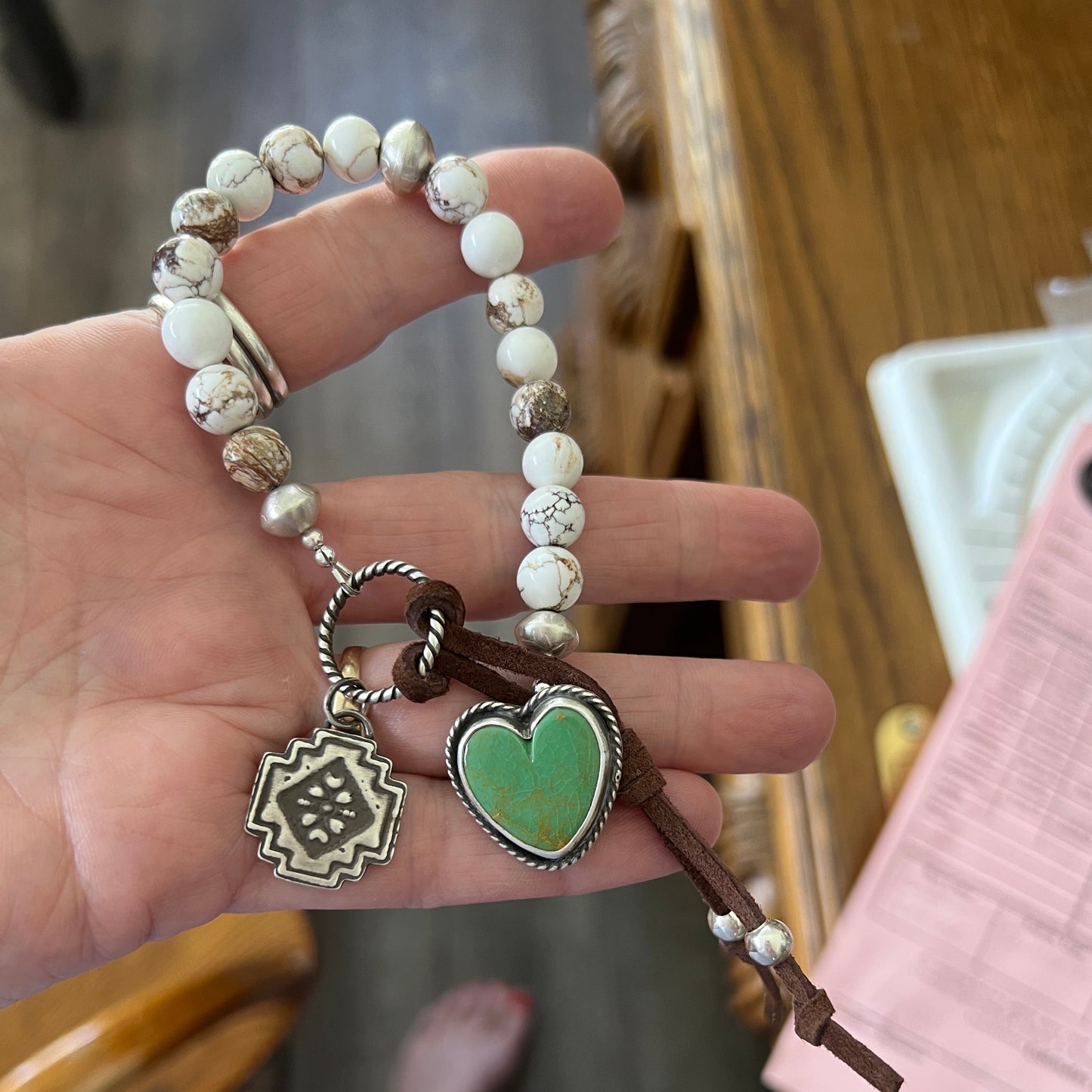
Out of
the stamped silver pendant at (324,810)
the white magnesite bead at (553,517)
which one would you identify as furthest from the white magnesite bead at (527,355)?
the stamped silver pendant at (324,810)

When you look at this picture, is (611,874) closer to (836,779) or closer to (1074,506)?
(836,779)

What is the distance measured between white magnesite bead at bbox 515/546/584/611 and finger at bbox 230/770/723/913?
0.48 feet

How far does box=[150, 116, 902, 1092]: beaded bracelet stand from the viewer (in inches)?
26.3

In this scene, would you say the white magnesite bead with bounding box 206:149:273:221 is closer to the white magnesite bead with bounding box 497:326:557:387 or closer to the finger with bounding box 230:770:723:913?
the white magnesite bead with bounding box 497:326:557:387

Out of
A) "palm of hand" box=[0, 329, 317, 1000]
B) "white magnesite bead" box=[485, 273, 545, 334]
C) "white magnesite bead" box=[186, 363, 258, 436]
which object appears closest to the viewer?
"palm of hand" box=[0, 329, 317, 1000]

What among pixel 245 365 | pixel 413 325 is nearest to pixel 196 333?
pixel 245 365

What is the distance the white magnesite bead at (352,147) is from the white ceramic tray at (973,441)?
Answer: 45 centimetres

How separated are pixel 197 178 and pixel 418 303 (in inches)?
53.4

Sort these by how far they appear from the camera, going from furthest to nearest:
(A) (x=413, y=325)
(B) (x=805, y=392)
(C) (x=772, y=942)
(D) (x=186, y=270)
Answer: (A) (x=413, y=325), (B) (x=805, y=392), (D) (x=186, y=270), (C) (x=772, y=942)

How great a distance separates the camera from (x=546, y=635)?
2.41ft

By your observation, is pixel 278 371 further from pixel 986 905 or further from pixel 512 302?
pixel 986 905

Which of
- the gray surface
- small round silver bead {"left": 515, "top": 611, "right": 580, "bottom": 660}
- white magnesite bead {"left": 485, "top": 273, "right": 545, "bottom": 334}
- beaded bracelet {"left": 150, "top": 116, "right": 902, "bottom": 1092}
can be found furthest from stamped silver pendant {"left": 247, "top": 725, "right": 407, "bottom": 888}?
the gray surface

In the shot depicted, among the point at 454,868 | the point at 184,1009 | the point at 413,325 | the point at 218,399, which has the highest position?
the point at 413,325

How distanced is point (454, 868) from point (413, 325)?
1.37 meters
